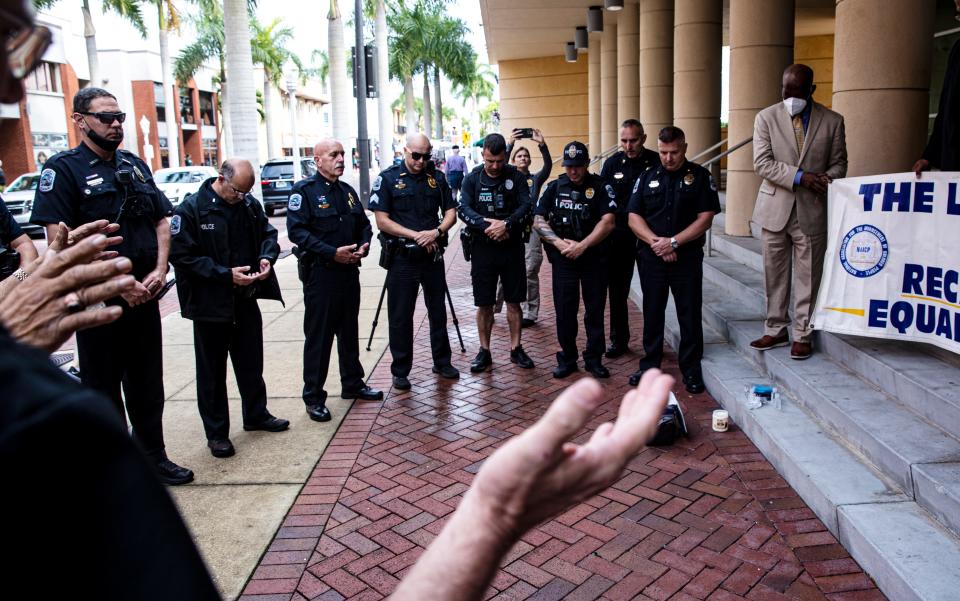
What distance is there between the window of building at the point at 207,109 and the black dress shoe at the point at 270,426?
5962cm

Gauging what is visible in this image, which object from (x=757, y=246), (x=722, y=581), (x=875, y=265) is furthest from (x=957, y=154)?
(x=757, y=246)

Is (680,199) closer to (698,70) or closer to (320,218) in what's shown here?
(320,218)

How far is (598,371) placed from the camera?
6918 millimetres

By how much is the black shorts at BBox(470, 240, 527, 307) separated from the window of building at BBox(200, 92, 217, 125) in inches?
2300

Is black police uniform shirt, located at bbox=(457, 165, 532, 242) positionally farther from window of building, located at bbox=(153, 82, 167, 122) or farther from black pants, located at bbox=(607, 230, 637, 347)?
window of building, located at bbox=(153, 82, 167, 122)

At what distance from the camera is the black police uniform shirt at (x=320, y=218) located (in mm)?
6211

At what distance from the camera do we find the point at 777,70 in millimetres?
9250

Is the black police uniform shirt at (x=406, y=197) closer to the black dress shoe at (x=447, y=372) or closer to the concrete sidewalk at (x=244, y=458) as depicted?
the black dress shoe at (x=447, y=372)

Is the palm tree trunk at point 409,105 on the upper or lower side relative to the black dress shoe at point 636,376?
upper

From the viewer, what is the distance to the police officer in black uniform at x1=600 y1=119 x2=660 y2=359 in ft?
25.1

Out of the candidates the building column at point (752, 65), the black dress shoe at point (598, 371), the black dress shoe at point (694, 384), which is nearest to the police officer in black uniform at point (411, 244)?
the black dress shoe at point (598, 371)

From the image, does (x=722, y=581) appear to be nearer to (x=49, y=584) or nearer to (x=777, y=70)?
(x=49, y=584)

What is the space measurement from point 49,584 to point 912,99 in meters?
6.67

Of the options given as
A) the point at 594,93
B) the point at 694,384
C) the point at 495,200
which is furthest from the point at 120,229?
the point at 594,93
